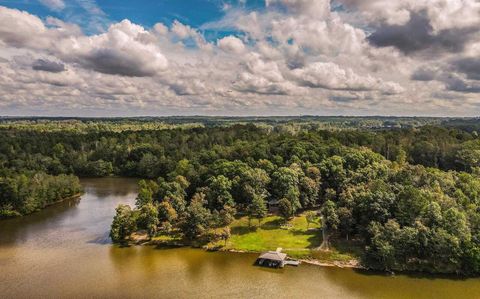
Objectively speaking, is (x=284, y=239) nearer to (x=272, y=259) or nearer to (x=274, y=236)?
(x=274, y=236)

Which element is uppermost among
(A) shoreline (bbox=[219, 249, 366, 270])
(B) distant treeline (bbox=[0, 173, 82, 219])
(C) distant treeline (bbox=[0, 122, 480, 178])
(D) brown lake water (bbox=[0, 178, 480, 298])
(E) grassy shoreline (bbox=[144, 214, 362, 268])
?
(C) distant treeline (bbox=[0, 122, 480, 178])

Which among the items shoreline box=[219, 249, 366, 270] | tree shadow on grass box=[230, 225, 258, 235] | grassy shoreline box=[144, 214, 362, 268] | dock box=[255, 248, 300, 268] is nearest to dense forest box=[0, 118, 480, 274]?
shoreline box=[219, 249, 366, 270]

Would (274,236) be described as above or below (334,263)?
above

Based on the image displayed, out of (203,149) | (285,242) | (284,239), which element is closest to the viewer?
(285,242)

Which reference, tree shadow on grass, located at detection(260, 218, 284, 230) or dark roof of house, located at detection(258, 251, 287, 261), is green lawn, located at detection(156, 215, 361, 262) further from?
dark roof of house, located at detection(258, 251, 287, 261)

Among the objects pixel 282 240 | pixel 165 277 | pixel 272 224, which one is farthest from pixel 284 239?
pixel 165 277

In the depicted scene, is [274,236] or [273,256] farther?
[274,236]

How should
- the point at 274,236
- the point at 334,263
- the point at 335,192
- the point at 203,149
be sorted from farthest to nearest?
the point at 203,149, the point at 335,192, the point at 274,236, the point at 334,263
